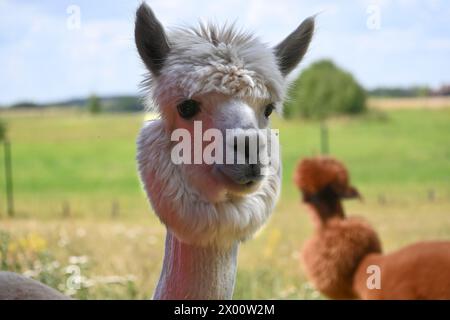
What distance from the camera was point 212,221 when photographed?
101cm

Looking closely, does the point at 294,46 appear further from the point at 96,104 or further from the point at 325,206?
the point at 96,104

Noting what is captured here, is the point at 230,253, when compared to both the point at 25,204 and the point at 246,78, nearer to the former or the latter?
the point at 246,78

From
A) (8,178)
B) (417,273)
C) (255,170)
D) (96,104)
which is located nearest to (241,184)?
(255,170)

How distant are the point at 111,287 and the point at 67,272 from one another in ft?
0.57

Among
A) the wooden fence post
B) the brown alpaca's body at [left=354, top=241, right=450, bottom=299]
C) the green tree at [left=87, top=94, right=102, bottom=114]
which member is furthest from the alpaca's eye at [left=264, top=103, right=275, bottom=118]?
the wooden fence post

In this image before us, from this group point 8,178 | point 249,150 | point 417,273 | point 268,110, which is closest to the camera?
point 249,150

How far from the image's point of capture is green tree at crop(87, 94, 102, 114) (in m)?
2.39

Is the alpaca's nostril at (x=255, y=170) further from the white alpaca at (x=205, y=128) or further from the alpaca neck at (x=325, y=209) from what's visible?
the alpaca neck at (x=325, y=209)

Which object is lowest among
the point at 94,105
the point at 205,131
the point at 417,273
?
the point at 417,273

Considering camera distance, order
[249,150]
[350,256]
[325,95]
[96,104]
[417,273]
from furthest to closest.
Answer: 1. [325,95]
2. [96,104]
3. [350,256]
4. [417,273]
5. [249,150]

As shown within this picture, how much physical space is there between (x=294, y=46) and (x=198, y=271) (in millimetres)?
448

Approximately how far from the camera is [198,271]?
1.07m

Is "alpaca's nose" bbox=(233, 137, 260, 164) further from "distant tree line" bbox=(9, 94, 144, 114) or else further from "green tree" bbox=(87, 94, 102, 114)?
"green tree" bbox=(87, 94, 102, 114)
